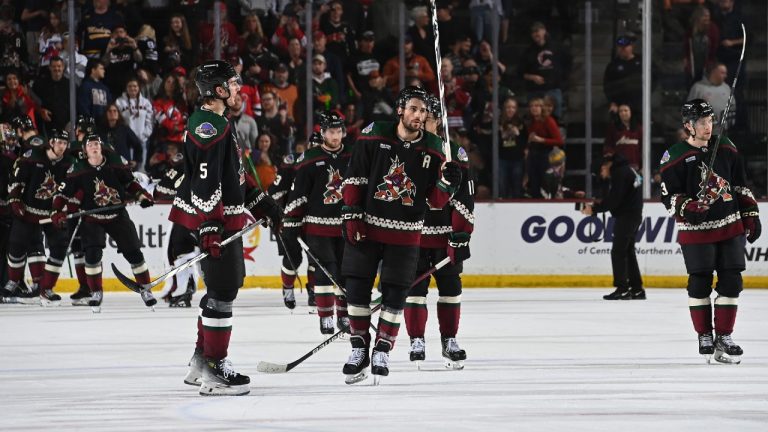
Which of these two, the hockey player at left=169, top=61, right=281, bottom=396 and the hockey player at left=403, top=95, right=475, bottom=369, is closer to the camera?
→ the hockey player at left=169, top=61, right=281, bottom=396

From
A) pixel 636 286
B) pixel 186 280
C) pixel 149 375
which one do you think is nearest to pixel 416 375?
pixel 149 375

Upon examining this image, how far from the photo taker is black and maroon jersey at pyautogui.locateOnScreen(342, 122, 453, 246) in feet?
19.8

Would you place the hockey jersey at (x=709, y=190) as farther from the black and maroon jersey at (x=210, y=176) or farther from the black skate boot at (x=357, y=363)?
the black and maroon jersey at (x=210, y=176)

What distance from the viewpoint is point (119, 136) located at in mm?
13266

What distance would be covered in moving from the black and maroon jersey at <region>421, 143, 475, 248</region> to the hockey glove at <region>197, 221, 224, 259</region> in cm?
144

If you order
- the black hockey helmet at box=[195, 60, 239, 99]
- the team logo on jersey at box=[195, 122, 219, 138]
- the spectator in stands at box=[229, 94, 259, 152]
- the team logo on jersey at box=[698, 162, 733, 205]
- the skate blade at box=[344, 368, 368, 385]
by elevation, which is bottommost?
the skate blade at box=[344, 368, 368, 385]

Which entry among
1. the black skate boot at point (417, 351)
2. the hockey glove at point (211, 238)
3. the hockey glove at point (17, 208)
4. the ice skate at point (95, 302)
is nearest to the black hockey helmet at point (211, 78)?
the hockey glove at point (211, 238)

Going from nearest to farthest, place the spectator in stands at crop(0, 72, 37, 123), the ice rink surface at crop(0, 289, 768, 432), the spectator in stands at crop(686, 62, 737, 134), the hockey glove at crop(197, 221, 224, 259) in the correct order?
1. the ice rink surface at crop(0, 289, 768, 432)
2. the hockey glove at crop(197, 221, 224, 259)
3. the spectator in stands at crop(0, 72, 37, 123)
4. the spectator in stands at crop(686, 62, 737, 134)

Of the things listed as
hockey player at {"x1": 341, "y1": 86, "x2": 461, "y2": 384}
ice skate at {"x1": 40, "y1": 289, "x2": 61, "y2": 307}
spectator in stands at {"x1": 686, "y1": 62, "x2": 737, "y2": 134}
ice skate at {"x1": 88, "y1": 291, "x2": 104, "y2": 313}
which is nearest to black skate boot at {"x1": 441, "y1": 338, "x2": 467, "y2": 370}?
hockey player at {"x1": 341, "y1": 86, "x2": 461, "y2": 384}

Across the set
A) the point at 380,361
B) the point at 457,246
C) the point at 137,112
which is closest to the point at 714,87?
the point at 137,112

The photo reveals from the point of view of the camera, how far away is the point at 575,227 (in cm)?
1320

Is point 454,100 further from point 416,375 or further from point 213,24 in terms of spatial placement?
point 416,375

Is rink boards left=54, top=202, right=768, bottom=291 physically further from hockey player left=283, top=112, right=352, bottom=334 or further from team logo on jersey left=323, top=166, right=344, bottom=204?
team logo on jersey left=323, top=166, right=344, bottom=204

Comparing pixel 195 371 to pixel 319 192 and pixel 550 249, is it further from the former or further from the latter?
pixel 550 249
